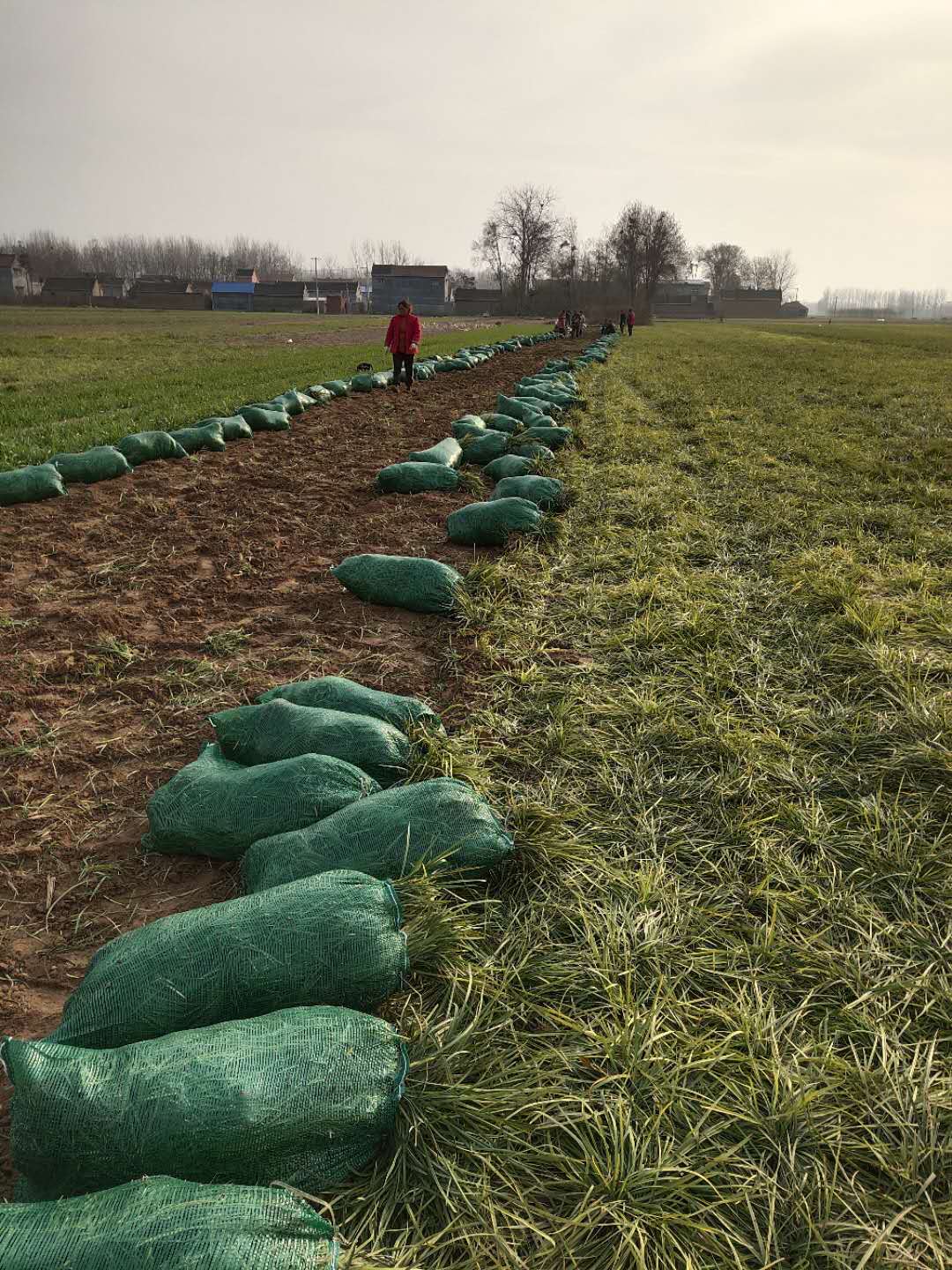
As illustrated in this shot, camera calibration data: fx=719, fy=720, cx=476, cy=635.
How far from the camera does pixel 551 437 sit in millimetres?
9164

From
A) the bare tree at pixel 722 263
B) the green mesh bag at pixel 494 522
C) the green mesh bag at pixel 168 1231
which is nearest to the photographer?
the green mesh bag at pixel 168 1231

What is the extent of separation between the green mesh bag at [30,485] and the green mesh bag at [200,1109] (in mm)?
6386

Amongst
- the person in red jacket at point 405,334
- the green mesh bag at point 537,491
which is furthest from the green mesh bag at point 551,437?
the person in red jacket at point 405,334

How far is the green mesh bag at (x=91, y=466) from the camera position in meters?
7.27

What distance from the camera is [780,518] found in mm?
6109

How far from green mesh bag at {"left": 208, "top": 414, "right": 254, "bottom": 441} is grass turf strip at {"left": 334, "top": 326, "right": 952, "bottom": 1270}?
6.44 m

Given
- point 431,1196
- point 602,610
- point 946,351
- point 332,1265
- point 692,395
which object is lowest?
point 431,1196

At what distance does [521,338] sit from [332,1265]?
33.7 m

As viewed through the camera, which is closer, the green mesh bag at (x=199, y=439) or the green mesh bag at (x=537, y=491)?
the green mesh bag at (x=537, y=491)

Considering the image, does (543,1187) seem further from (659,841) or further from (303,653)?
(303,653)

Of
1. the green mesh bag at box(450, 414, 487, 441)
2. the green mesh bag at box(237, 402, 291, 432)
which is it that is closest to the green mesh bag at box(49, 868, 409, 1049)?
the green mesh bag at box(450, 414, 487, 441)

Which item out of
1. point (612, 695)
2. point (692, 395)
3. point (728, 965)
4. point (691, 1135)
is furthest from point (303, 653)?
point (692, 395)

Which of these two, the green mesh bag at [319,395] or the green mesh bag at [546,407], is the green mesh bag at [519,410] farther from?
the green mesh bag at [319,395]

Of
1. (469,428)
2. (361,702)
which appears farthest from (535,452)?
(361,702)
